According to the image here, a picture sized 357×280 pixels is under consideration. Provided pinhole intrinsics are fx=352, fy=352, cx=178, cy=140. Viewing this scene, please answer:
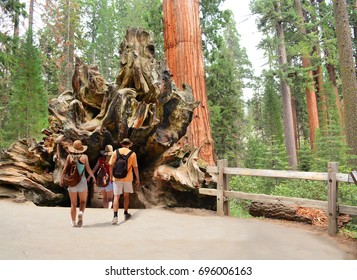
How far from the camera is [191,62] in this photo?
1001 centimetres

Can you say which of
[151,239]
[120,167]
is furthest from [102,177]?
[151,239]

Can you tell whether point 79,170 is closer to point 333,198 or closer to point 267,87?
point 333,198

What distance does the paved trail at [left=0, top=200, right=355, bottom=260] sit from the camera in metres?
4.45

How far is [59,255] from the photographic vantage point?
4250mm

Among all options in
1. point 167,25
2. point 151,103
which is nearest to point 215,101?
point 167,25

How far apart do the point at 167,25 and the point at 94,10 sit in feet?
110

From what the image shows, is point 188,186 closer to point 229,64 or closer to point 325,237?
point 325,237

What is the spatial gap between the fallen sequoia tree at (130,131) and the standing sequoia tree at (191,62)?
3.27ft

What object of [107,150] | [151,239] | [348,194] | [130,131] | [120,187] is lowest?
[151,239]

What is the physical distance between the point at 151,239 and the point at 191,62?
6042 mm

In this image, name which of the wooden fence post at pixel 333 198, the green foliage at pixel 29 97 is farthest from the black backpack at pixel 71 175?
the green foliage at pixel 29 97

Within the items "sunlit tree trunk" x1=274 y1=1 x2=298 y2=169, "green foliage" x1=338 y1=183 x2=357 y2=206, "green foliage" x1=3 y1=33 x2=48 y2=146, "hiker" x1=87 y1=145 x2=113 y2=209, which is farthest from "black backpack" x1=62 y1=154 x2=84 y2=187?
"sunlit tree trunk" x1=274 y1=1 x2=298 y2=169

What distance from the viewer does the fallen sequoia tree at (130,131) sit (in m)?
8.04

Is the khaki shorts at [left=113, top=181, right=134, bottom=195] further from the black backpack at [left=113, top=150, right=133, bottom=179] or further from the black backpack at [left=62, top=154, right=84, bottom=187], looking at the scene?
the black backpack at [left=62, top=154, right=84, bottom=187]
